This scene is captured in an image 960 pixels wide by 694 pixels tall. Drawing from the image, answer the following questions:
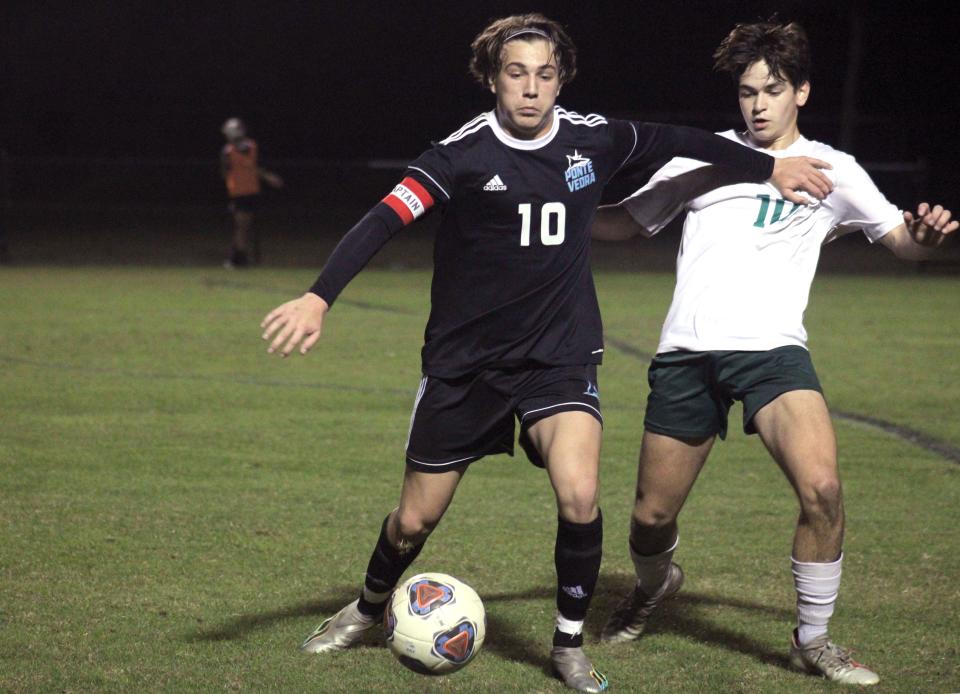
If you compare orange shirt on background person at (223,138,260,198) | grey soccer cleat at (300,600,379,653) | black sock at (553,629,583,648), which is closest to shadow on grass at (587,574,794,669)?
black sock at (553,629,583,648)

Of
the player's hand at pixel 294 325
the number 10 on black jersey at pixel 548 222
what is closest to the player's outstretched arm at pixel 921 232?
the number 10 on black jersey at pixel 548 222

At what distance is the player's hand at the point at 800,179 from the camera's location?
4.66 m

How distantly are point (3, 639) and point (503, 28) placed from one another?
270cm

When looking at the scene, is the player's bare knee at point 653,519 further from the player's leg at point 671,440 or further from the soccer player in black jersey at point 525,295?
the soccer player in black jersey at point 525,295

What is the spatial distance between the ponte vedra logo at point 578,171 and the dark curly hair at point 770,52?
638 mm

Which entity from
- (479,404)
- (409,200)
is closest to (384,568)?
(479,404)

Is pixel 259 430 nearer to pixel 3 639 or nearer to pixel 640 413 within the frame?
pixel 640 413

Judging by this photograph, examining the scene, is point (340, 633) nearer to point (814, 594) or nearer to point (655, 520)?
point (655, 520)

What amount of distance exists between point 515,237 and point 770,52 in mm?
1154

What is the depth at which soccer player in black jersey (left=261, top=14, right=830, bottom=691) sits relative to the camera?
4.44 m

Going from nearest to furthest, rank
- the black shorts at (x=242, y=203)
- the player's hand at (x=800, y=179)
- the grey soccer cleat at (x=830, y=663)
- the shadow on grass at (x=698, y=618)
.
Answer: the grey soccer cleat at (x=830, y=663), the player's hand at (x=800, y=179), the shadow on grass at (x=698, y=618), the black shorts at (x=242, y=203)

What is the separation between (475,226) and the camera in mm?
4480

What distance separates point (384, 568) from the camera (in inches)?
187

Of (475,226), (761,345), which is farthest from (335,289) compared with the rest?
(761,345)
